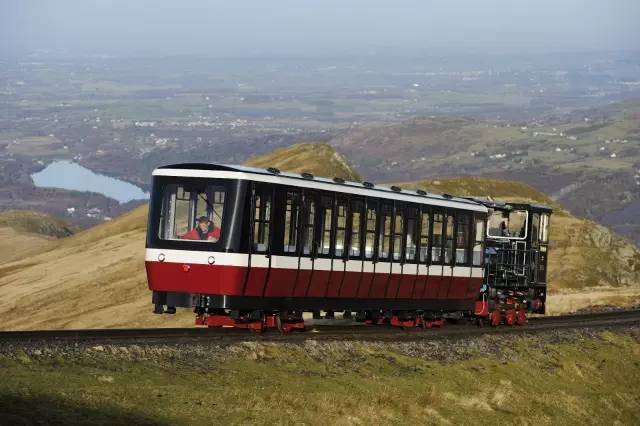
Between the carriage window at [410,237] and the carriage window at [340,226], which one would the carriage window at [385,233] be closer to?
the carriage window at [410,237]

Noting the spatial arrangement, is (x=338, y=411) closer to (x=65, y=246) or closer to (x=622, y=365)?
(x=622, y=365)

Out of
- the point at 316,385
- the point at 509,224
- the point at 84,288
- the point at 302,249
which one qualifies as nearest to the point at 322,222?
the point at 302,249

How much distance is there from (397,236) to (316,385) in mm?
10694

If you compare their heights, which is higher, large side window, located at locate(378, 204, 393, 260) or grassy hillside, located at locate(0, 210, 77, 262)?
large side window, located at locate(378, 204, 393, 260)

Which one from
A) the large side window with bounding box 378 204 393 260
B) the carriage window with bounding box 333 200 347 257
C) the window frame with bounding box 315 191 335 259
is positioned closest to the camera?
the window frame with bounding box 315 191 335 259

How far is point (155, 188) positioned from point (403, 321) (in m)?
11.2

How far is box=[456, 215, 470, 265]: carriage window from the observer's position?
37938mm

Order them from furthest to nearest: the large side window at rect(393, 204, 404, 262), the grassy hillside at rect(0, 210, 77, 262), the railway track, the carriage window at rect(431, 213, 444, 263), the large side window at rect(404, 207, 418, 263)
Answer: the grassy hillside at rect(0, 210, 77, 262)
the carriage window at rect(431, 213, 444, 263)
the large side window at rect(404, 207, 418, 263)
the large side window at rect(393, 204, 404, 262)
the railway track

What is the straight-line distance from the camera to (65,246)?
10125 centimetres

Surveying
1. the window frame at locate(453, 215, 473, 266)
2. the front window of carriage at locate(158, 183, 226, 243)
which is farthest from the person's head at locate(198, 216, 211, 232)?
the window frame at locate(453, 215, 473, 266)

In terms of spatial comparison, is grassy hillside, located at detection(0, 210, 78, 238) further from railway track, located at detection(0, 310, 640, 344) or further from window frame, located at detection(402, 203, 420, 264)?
window frame, located at detection(402, 203, 420, 264)

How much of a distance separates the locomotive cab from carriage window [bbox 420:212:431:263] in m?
5.34

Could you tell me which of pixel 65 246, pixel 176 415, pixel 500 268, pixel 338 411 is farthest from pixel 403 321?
pixel 65 246

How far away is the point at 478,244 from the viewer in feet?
130
